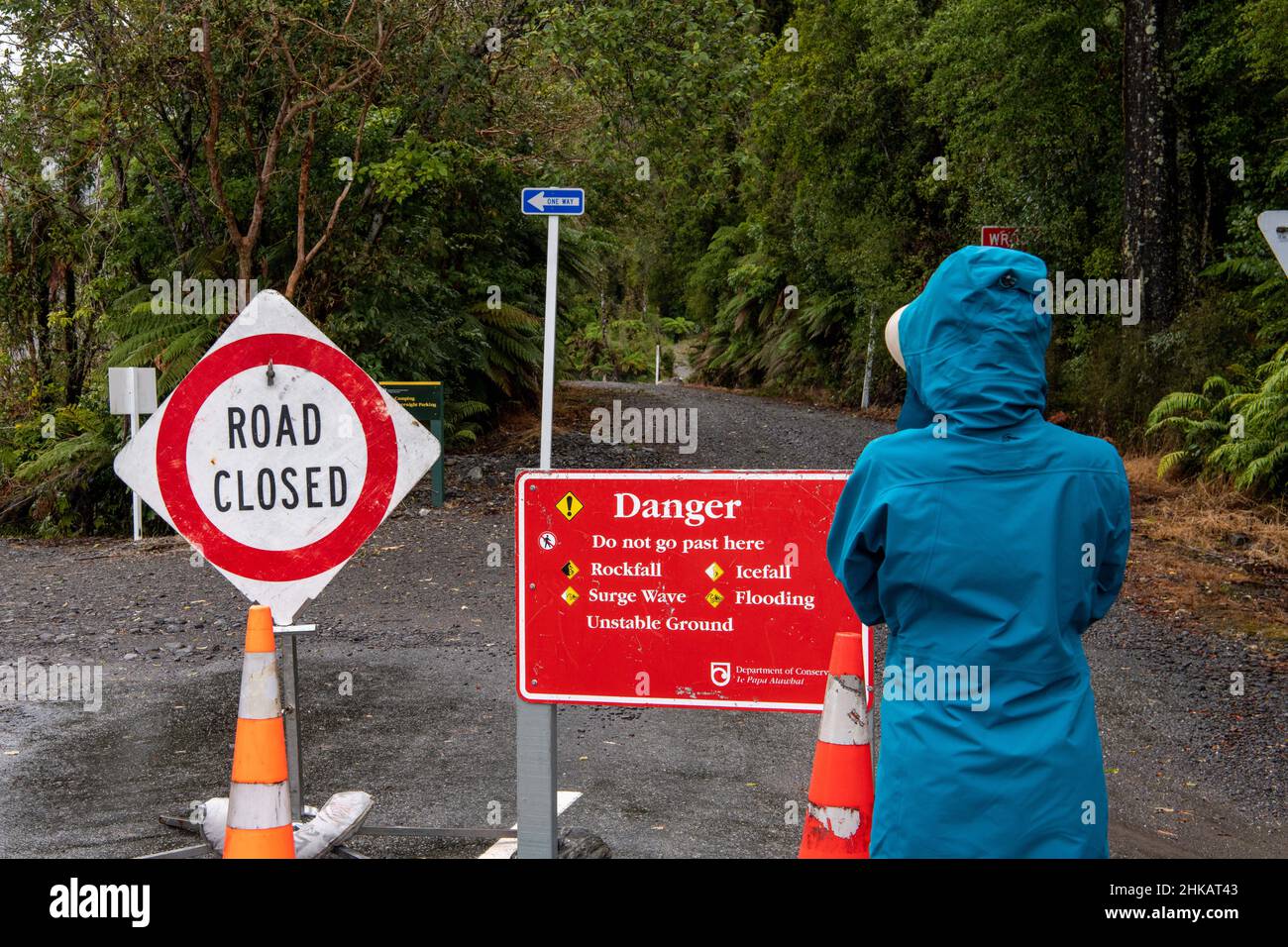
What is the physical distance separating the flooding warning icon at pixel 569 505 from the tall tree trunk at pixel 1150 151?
1468 centimetres

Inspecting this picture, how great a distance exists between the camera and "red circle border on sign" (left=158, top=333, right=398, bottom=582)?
4129 mm

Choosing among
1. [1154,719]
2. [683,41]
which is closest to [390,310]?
[683,41]

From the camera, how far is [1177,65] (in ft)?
55.6

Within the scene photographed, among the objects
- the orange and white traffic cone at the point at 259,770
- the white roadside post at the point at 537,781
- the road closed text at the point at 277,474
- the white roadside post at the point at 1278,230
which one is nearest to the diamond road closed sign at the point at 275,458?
the road closed text at the point at 277,474

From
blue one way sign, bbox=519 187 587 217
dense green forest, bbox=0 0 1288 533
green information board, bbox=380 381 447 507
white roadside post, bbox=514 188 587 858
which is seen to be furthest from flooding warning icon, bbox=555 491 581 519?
green information board, bbox=380 381 447 507

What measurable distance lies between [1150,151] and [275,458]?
50.9ft

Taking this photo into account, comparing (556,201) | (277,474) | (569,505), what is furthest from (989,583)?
(556,201)

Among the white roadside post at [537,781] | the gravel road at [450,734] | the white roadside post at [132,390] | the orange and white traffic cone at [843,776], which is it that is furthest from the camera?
the white roadside post at [132,390]

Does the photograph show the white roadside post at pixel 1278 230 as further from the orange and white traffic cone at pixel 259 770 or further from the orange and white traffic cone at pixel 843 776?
the orange and white traffic cone at pixel 259 770

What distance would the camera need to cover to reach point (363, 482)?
4.23 metres

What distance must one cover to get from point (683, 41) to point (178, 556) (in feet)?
26.8

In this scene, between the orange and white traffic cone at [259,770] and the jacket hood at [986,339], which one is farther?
the orange and white traffic cone at [259,770]

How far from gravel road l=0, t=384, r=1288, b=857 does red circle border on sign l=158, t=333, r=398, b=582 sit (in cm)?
144

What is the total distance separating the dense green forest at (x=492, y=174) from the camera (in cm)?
1515
